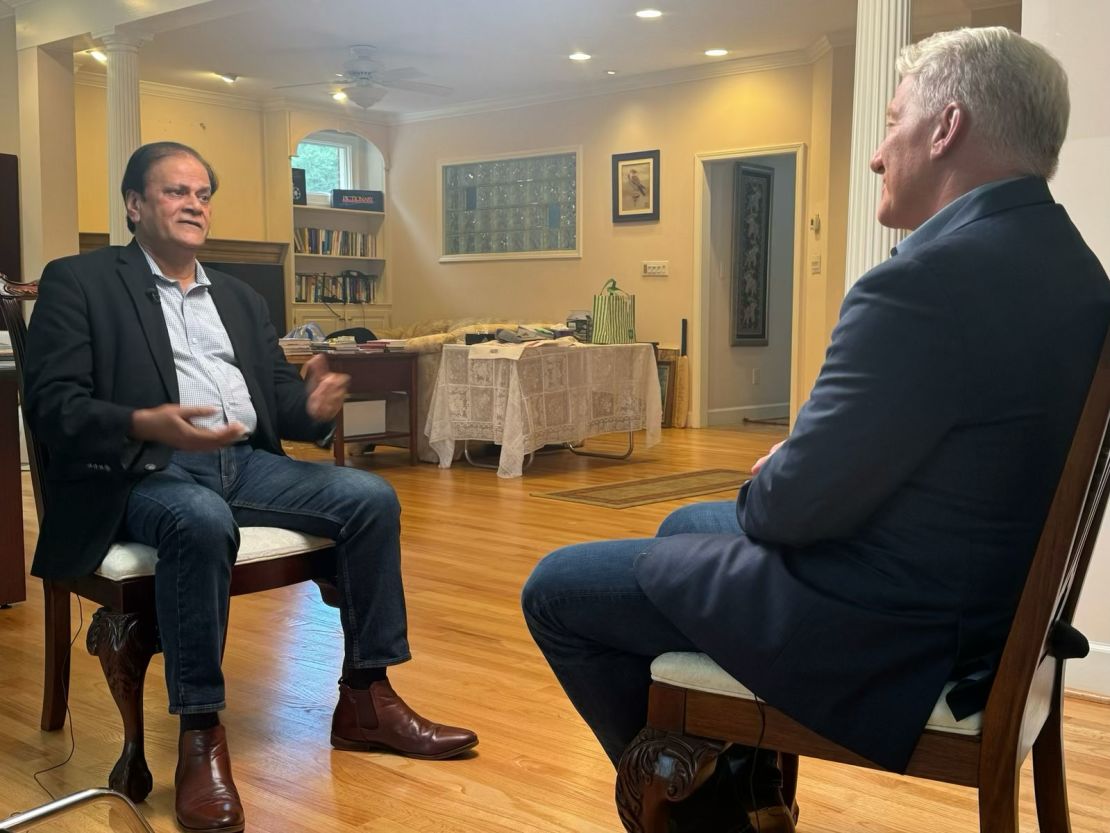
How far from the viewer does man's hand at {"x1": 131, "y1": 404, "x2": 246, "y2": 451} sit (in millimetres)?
1968

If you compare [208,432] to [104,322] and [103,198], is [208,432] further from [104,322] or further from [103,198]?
[103,198]

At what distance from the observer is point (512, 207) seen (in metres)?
10.2

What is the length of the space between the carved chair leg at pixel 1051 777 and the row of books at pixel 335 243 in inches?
375

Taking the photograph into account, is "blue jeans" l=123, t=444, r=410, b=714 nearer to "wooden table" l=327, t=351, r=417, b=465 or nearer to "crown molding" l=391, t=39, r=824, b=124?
"wooden table" l=327, t=351, r=417, b=465

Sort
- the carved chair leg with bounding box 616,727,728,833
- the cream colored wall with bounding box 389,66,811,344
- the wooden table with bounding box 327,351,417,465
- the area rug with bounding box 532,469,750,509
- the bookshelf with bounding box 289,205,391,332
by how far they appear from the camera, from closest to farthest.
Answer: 1. the carved chair leg with bounding box 616,727,728,833
2. the area rug with bounding box 532,469,750,509
3. the wooden table with bounding box 327,351,417,465
4. the cream colored wall with bounding box 389,66,811,344
5. the bookshelf with bounding box 289,205,391,332

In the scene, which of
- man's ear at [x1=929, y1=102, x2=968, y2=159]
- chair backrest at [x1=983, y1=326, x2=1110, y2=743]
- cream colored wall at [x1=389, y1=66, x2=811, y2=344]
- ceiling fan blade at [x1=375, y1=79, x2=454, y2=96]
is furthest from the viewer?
cream colored wall at [x1=389, y1=66, x2=811, y2=344]

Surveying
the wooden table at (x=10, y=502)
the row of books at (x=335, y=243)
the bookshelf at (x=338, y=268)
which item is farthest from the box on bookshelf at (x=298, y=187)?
the wooden table at (x=10, y=502)

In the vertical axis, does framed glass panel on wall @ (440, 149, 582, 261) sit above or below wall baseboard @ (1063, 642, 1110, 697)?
above

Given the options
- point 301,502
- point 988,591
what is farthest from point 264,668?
point 988,591

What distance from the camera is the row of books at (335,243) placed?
10.5 m

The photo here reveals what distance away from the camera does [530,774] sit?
2172 millimetres

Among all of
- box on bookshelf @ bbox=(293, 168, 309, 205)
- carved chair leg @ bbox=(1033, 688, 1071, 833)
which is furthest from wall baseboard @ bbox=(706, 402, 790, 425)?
carved chair leg @ bbox=(1033, 688, 1071, 833)

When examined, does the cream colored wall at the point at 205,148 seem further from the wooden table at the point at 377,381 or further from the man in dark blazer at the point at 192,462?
the man in dark blazer at the point at 192,462

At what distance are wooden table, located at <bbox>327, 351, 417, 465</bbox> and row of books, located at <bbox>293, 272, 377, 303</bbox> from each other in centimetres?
404
